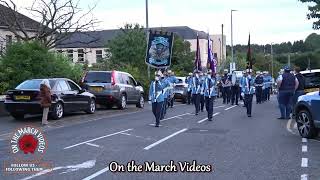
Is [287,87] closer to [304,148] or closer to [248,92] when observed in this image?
[248,92]

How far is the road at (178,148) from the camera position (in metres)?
8.77

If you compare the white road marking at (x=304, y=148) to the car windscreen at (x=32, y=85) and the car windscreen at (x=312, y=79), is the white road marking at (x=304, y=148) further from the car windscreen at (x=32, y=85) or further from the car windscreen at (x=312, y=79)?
the car windscreen at (x=32, y=85)

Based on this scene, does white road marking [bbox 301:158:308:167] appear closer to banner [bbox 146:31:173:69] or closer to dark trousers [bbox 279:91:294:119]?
dark trousers [bbox 279:91:294:119]

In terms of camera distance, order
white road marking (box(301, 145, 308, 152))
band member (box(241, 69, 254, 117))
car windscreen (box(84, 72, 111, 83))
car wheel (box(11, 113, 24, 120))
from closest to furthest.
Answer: white road marking (box(301, 145, 308, 152)), car wheel (box(11, 113, 24, 120)), band member (box(241, 69, 254, 117)), car windscreen (box(84, 72, 111, 83))

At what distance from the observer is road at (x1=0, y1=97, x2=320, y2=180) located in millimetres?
8773

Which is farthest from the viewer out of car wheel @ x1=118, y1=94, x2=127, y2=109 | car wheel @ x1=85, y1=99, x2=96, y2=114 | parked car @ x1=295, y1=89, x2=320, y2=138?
car wheel @ x1=118, y1=94, x2=127, y2=109

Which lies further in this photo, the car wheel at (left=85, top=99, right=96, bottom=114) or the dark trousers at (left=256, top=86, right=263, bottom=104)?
the dark trousers at (left=256, top=86, right=263, bottom=104)

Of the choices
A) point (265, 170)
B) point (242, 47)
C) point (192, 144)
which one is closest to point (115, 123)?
point (192, 144)

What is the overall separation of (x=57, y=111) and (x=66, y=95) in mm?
805

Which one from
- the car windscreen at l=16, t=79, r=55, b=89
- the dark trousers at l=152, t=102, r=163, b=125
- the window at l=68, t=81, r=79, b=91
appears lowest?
the dark trousers at l=152, t=102, r=163, b=125

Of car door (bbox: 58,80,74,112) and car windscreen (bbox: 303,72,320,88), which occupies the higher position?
car windscreen (bbox: 303,72,320,88)

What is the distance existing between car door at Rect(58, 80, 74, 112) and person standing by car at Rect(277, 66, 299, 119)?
7016 mm

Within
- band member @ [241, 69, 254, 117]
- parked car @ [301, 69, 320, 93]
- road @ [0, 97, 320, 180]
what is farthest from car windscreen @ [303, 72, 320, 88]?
band member @ [241, 69, 254, 117]

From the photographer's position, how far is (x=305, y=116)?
13219 millimetres
